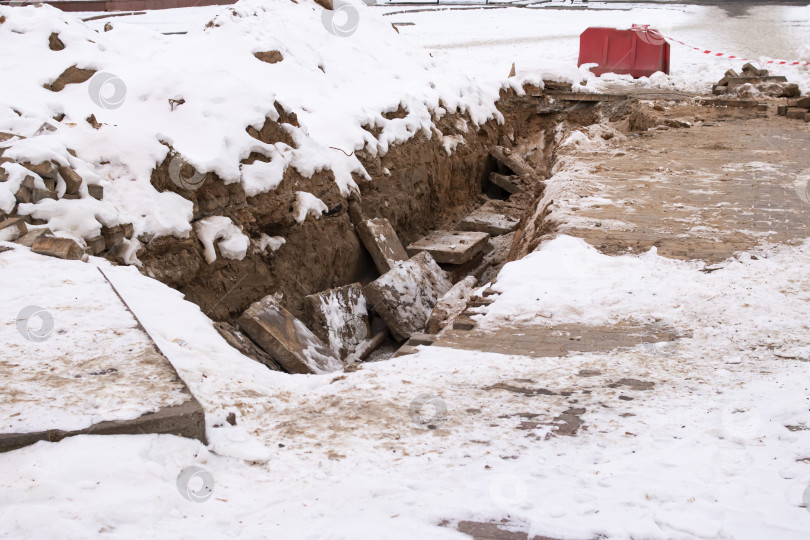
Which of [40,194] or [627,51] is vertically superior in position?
[627,51]

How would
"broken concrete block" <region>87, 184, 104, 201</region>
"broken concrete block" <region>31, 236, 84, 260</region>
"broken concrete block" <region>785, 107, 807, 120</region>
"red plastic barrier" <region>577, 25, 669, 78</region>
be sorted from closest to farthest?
1. "broken concrete block" <region>31, 236, 84, 260</region>
2. "broken concrete block" <region>87, 184, 104, 201</region>
3. "broken concrete block" <region>785, 107, 807, 120</region>
4. "red plastic barrier" <region>577, 25, 669, 78</region>

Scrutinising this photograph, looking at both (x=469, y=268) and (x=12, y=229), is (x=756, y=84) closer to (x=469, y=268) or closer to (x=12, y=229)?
(x=469, y=268)

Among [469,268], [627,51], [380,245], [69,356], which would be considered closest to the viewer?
[69,356]

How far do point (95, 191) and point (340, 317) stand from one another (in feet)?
7.58

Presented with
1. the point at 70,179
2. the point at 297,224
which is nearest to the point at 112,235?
the point at 70,179

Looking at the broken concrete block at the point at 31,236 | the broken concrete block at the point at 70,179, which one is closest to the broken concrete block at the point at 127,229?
the broken concrete block at the point at 70,179

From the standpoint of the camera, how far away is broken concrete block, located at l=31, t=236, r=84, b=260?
15.5 ft

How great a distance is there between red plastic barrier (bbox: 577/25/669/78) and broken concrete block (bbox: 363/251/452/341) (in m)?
9.31

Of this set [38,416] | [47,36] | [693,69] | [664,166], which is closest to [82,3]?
[47,36]

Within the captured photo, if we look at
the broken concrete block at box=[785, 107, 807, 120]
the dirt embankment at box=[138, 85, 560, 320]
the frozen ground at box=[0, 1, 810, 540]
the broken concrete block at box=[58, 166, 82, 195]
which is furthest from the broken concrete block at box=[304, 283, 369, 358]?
the broken concrete block at box=[785, 107, 807, 120]

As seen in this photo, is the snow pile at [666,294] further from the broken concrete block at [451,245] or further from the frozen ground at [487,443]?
the broken concrete block at [451,245]

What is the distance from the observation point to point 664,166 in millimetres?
8258

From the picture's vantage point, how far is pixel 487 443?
330cm

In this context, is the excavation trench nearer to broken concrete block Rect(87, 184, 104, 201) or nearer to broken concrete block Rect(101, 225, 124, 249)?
broken concrete block Rect(101, 225, 124, 249)
